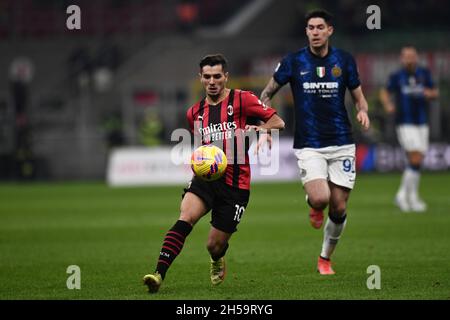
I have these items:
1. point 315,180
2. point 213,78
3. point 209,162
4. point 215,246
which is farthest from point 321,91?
point 215,246

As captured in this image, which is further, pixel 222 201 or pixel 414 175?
pixel 414 175

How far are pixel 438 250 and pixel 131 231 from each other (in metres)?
5.31

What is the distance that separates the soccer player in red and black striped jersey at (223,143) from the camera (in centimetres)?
935

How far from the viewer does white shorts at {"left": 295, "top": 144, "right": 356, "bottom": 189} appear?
10.4 meters

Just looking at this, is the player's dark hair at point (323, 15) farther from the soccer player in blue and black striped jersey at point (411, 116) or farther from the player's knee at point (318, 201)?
the soccer player in blue and black striped jersey at point (411, 116)

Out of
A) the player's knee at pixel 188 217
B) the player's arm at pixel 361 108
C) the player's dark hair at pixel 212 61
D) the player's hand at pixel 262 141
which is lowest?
the player's knee at pixel 188 217

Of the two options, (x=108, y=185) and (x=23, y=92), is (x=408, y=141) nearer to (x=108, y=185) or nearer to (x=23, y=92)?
(x=108, y=185)

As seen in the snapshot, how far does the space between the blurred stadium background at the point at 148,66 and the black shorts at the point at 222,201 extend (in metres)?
18.2

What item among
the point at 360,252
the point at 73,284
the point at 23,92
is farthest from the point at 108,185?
the point at 73,284

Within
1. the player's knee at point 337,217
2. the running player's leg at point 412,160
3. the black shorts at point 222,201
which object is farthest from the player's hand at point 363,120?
the running player's leg at point 412,160

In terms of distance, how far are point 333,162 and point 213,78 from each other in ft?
6.12

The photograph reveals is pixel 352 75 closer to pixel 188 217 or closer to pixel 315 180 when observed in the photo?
pixel 315 180

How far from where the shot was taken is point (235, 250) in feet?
42.5

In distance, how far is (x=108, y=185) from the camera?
91.1 feet
